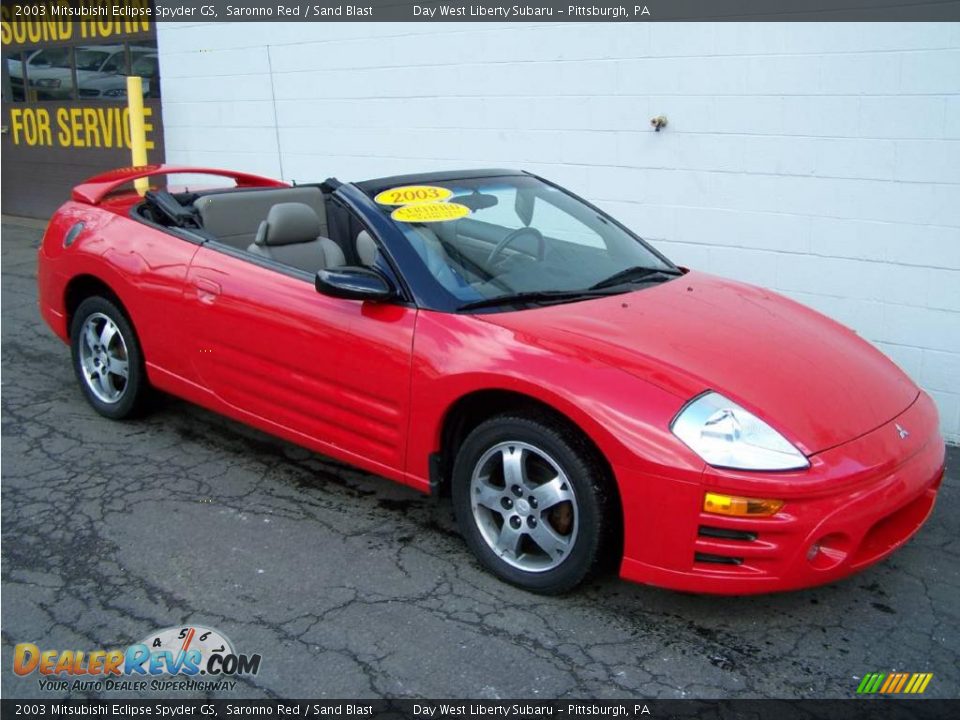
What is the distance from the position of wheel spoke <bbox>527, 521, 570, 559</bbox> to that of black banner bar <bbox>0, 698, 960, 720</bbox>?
61 cm

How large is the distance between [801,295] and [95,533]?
419cm

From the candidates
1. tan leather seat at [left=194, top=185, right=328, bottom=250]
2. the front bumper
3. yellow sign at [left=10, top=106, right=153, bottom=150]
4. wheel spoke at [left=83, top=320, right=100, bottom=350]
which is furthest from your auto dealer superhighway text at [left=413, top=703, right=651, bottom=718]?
yellow sign at [left=10, top=106, right=153, bottom=150]

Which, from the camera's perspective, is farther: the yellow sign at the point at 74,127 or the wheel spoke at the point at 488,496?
the yellow sign at the point at 74,127

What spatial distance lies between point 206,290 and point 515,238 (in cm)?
148

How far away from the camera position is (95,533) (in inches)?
161

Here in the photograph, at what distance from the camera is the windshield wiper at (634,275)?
4.21m

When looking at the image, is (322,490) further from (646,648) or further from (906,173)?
(906,173)

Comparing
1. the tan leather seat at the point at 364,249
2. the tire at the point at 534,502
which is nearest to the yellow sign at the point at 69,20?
the tan leather seat at the point at 364,249

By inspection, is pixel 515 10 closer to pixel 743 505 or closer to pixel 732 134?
pixel 732 134

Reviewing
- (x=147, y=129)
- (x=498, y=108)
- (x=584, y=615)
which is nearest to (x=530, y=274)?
(x=584, y=615)

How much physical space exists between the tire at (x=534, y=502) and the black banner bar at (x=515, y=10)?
11.7 ft

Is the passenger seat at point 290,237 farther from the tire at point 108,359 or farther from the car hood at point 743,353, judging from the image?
the car hood at point 743,353

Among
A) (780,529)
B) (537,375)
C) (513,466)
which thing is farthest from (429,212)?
(780,529)

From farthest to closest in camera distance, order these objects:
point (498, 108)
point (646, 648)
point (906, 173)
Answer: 1. point (498, 108)
2. point (906, 173)
3. point (646, 648)
